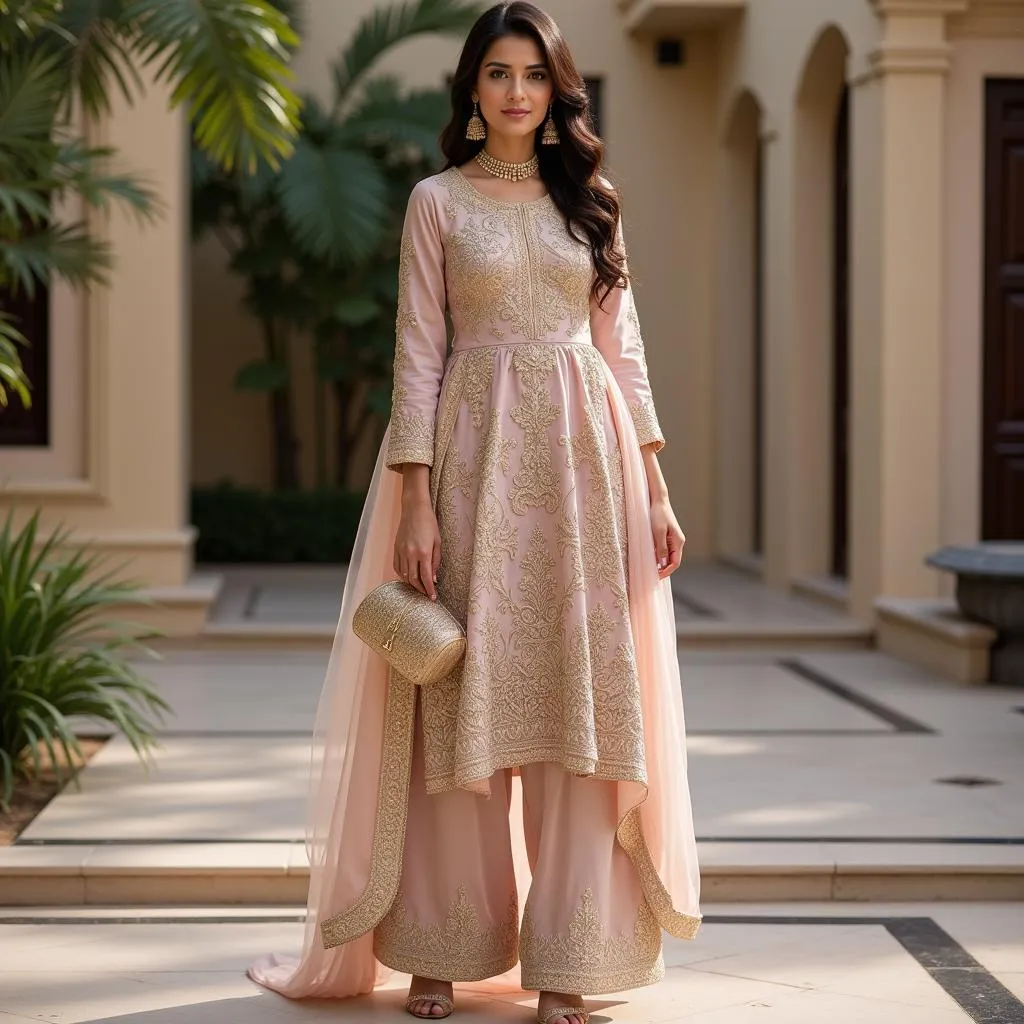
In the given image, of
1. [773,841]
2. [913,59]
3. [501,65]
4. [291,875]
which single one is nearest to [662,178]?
[913,59]

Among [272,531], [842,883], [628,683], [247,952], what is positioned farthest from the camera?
[272,531]

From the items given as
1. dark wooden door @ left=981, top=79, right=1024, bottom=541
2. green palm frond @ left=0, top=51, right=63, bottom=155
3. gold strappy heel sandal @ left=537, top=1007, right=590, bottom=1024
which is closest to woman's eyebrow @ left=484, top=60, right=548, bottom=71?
gold strappy heel sandal @ left=537, top=1007, right=590, bottom=1024

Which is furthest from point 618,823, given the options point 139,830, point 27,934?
point 139,830

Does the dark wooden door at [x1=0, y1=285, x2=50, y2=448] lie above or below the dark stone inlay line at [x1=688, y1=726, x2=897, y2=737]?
above

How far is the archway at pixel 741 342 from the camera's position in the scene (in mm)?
11586

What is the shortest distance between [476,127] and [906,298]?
5.24 m

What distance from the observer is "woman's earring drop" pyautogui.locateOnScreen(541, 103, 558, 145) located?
3.26 m

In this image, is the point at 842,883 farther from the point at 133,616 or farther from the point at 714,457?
the point at 714,457

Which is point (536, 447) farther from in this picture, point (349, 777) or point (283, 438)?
point (283, 438)

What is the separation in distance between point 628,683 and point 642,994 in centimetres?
65

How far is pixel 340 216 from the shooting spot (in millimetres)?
10422

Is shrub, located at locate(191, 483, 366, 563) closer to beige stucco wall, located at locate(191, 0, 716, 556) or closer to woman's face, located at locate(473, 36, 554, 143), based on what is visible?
beige stucco wall, located at locate(191, 0, 716, 556)

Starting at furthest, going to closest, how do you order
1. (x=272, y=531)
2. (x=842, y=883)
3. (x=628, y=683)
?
(x=272, y=531), (x=842, y=883), (x=628, y=683)

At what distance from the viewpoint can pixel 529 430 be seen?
3.21 metres
